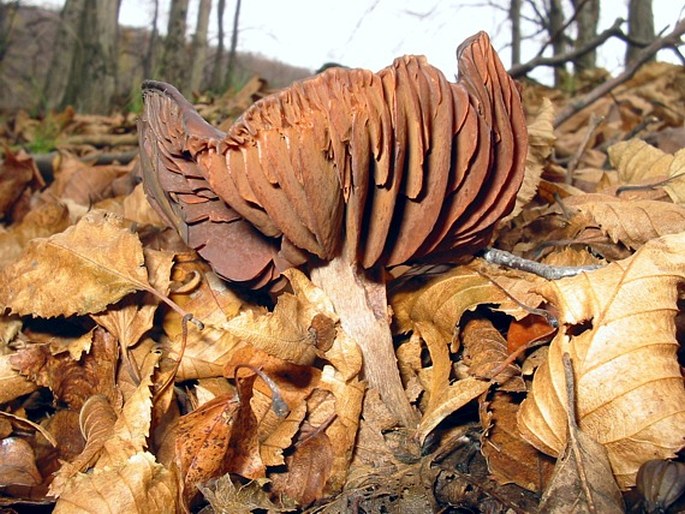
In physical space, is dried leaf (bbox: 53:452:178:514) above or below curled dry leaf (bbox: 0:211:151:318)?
below

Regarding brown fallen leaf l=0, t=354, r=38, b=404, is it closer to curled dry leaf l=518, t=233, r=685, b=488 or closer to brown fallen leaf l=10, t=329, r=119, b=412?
brown fallen leaf l=10, t=329, r=119, b=412

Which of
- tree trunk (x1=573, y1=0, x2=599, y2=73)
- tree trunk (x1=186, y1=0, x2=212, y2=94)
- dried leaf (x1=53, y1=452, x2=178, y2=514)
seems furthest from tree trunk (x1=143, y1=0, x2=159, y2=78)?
dried leaf (x1=53, y1=452, x2=178, y2=514)

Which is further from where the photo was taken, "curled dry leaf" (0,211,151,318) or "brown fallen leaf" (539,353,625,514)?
"curled dry leaf" (0,211,151,318)

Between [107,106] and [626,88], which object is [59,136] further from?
[626,88]

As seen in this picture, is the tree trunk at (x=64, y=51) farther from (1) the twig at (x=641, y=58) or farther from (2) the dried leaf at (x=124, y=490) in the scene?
(2) the dried leaf at (x=124, y=490)

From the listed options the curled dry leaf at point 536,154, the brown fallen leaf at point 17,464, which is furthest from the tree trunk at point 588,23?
the brown fallen leaf at point 17,464

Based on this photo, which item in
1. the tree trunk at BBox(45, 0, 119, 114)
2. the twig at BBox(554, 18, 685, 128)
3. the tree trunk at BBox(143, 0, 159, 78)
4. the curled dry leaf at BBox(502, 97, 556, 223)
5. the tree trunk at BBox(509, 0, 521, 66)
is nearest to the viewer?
the curled dry leaf at BBox(502, 97, 556, 223)

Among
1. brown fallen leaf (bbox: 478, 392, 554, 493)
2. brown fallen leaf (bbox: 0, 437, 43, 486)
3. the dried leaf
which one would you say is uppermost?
brown fallen leaf (bbox: 478, 392, 554, 493)
